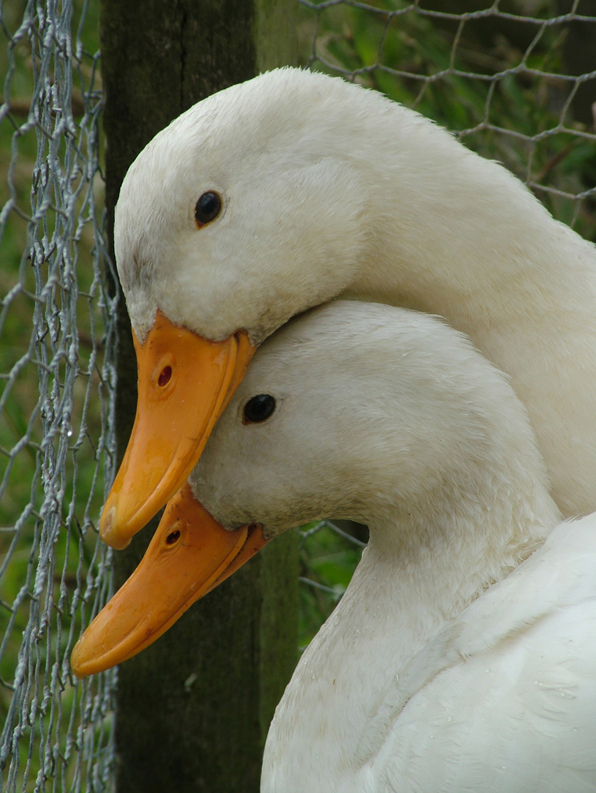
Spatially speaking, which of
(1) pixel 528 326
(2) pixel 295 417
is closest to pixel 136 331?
(2) pixel 295 417

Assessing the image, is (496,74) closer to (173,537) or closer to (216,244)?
(216,244)

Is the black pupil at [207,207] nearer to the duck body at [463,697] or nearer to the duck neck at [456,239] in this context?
the duck neck at [456,239]

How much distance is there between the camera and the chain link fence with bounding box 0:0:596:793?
1.18m

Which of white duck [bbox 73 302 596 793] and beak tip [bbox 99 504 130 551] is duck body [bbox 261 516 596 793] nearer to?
white duck [bbox 73 302 596 793]

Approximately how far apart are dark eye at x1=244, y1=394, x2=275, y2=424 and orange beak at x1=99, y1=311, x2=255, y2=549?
28 mm

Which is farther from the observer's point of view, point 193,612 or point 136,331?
point 193,612

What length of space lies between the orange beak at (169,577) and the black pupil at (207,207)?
1.09 ft

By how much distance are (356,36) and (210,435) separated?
1704 millimetres

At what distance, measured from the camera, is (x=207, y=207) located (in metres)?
1.01

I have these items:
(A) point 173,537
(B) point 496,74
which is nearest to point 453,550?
(A) point 173,537

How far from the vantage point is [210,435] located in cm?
109

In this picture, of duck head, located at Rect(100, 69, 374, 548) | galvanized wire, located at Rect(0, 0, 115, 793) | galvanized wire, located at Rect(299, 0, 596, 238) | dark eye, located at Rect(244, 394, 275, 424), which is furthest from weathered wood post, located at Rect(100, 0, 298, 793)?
galvanized wire, located at Rect(299, 0, 596, 238)

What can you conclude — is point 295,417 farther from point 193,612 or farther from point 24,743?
point 24,743

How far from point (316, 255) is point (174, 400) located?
24cm
